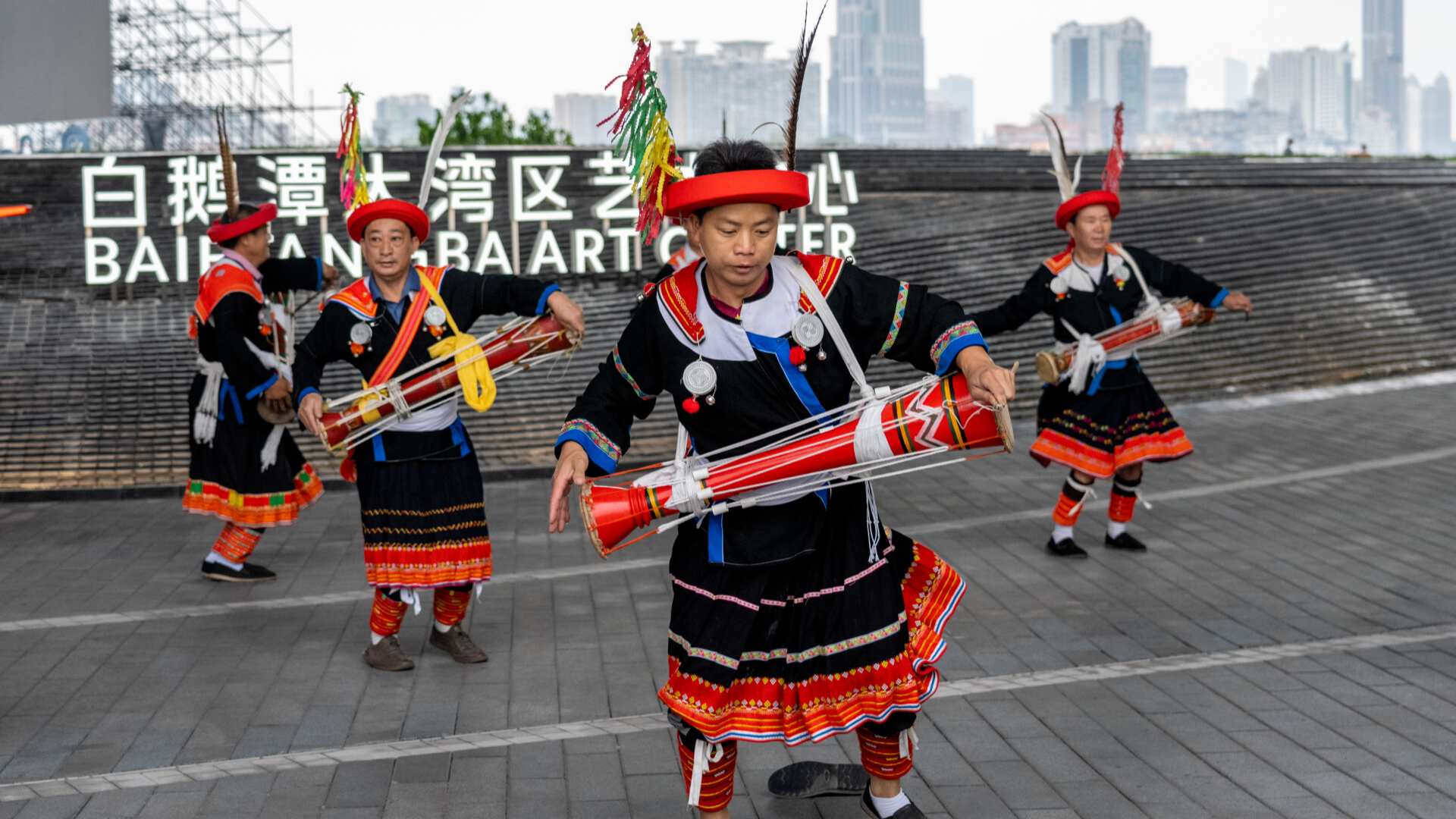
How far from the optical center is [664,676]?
452 centimetres

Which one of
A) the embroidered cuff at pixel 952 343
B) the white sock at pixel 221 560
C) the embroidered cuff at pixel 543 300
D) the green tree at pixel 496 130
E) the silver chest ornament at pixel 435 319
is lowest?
the white sock at pixel 221 560

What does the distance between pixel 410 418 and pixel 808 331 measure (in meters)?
2.07

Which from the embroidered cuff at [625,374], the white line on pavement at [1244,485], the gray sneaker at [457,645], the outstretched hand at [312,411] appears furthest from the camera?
the white line on pavement at [1244,485]

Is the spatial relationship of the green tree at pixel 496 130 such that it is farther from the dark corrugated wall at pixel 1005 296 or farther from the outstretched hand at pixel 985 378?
the outstretched hand at pixel 985 378

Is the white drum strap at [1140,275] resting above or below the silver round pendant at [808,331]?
above

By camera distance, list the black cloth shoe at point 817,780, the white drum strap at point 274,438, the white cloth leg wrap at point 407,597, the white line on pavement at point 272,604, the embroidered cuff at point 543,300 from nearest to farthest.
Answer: the black cloth shoe at point 817,780 < the embroidered cuff at point 543,300 < the white cloth leg wrap at point 407,597 < the white line on pavement at point 272,604 < the white drum strap at point 274,438

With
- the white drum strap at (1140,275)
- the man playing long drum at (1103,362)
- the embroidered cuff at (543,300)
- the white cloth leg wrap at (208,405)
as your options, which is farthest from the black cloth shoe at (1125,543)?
the white cloth leg wrap at (208,405)

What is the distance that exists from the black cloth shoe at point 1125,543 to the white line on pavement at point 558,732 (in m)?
1.42

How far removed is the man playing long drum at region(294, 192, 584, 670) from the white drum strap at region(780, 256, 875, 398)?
155 cm

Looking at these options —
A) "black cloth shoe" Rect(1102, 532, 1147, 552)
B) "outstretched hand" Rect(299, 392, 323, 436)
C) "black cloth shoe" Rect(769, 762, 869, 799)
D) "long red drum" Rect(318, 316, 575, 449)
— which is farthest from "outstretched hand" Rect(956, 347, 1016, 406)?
"black cloth shoe" Rect(1102, 532, 1147, 552)

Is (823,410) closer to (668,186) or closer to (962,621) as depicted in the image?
(668,186)

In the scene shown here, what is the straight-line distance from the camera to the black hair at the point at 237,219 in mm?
5559

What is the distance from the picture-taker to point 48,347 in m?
10.7

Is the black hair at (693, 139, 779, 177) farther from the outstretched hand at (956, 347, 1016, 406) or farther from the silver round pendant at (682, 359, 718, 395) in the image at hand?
the outstretched hand at (956, 347, 1016, 406)
